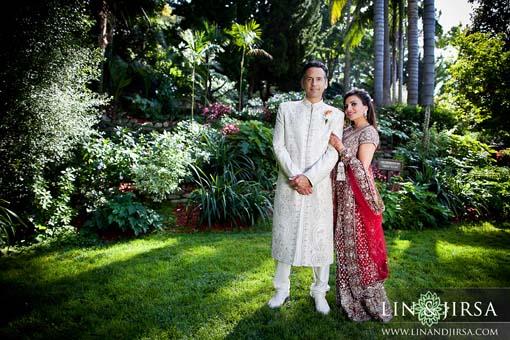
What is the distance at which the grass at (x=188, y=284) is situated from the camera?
2453mm

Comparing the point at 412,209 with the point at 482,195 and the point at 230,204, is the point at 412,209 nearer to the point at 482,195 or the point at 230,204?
the point at 482,195

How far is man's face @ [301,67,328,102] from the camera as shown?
267 centimetres

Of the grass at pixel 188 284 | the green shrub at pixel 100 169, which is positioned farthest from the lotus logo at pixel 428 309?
the green shrub at pixel 100 169

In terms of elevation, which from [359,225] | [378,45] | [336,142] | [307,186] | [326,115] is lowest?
[359,225]

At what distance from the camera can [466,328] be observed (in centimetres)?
251

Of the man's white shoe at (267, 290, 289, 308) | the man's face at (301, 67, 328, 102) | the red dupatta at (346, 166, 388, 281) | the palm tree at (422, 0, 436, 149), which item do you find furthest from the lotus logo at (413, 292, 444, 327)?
the palm tree at (422, 0, 436, 149)

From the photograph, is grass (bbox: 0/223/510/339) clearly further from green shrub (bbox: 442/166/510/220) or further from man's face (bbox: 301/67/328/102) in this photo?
man's face (bbox: 301/67/328/102)

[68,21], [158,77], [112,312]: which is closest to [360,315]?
[112,312]

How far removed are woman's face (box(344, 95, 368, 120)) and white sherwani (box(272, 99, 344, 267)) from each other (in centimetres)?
8

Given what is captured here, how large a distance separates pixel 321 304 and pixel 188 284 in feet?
4.24

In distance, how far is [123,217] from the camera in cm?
461

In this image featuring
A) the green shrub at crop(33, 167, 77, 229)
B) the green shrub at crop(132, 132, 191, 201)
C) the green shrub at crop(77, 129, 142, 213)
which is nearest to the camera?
the green shrub at crop(33, 167, 77, 229)

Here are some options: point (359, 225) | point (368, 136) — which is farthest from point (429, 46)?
point (359, 225)

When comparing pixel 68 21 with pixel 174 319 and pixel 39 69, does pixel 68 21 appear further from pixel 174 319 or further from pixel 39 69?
pixel 174 319
